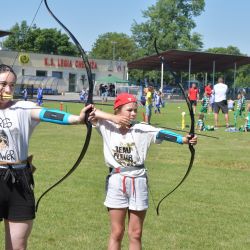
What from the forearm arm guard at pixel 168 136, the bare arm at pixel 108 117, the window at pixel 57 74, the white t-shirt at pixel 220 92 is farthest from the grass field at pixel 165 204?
the window at pixel 57 74

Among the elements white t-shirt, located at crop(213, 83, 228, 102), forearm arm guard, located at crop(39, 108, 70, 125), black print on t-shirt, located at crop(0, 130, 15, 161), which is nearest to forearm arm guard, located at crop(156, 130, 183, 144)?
forearm arm guard, located at crop(39, 108, 70, 125)

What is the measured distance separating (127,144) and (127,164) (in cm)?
18

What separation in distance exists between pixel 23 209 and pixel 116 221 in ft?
3.18

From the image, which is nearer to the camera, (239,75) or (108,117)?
(108,117)

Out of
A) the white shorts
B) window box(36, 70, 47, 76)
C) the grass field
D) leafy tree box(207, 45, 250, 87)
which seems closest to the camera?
the white shorts

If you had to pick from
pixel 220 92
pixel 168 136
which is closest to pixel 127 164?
pixel 168 136

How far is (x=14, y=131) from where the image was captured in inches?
157

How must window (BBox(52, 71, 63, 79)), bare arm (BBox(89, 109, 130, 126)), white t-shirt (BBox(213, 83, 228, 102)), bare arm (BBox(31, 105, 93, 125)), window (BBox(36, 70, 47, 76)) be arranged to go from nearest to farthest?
bare arm (BBox(31, 105, 93, 125)), bare arm (BBox(89, 109, 130, 126)), white t-shirt (BBox(213, 83, 228, 102)), window (BBox(36, 70, 47, 76)), window (BBox(52, 71, 63, 79))

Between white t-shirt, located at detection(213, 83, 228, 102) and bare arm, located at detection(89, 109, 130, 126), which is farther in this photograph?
white t-shirt, located at detection(213, 83, 228, 102)

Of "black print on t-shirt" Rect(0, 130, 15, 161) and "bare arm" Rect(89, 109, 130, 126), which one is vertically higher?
"bare arm" Rect(89, 109, 130, 126)

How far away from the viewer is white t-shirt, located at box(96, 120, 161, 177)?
4594 millimetres

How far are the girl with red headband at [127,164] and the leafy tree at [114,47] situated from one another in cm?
10735

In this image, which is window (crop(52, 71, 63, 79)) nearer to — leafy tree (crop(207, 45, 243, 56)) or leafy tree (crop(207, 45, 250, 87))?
leafy tree (crop(207, 45, 250, 87))

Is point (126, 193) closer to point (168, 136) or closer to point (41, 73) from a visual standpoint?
point (168, 136)
